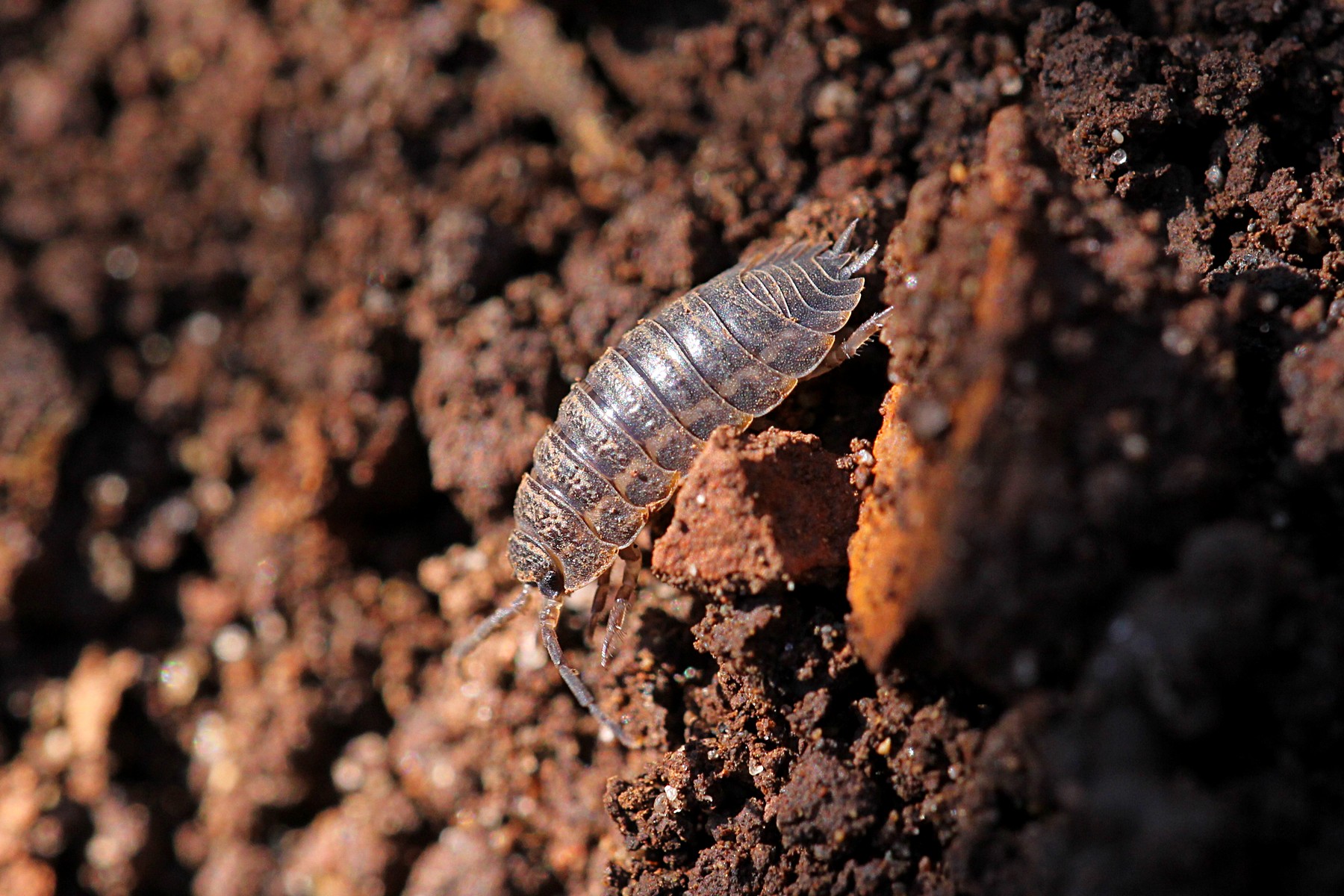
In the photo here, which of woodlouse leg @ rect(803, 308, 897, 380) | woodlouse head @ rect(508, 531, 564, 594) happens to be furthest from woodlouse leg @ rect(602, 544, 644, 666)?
woodlouse leg @ rect(803, 308, 897, 380)

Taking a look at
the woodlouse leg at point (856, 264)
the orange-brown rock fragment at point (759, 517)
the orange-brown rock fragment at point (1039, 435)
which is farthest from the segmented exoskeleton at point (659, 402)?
the orange-brown rock fragment at point (1039, 435)

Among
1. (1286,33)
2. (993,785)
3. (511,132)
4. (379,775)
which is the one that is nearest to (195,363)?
(511,132)

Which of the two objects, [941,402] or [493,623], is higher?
[941,402]

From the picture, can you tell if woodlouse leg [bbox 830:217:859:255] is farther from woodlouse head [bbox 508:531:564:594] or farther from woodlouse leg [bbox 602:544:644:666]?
woodlouse head [bbox 508:531:564:594]

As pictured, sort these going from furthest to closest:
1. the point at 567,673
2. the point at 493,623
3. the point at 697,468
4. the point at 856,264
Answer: the point at 493,623 < the point at 567,673 < the point at 856,264 < the point at 697,468

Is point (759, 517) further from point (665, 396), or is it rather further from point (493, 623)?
point (493, 623)

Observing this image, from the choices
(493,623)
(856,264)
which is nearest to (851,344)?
(856,264)
